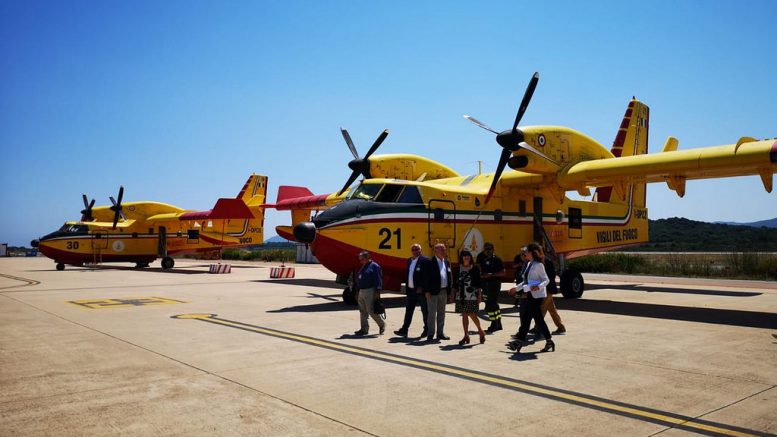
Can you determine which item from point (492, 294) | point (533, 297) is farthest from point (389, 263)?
point (533, 297)

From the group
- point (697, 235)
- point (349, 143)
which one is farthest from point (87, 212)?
point (697, 235)

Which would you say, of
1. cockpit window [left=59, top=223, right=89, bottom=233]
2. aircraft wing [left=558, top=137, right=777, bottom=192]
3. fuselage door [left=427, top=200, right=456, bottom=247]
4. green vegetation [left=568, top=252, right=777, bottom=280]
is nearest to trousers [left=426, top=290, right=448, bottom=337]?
fuselage door [left=427, top=200, right=456, bottom=247]

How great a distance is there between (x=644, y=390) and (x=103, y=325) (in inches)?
408

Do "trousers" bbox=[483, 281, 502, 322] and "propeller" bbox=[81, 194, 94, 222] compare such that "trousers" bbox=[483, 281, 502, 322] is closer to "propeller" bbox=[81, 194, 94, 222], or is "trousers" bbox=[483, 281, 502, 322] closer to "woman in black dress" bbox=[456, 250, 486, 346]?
"woman in black dress" bbox=[456, 250, 486, 346]

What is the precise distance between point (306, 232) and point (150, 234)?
88.5 ft

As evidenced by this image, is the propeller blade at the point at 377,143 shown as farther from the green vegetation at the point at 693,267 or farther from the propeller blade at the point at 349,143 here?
the green vegetation at the point at 693,267

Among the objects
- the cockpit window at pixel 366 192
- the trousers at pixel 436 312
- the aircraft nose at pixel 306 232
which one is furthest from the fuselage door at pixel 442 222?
the trousers at pixel 436 312

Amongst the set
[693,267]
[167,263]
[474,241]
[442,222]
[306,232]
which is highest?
[442,222]

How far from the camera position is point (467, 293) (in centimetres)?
966

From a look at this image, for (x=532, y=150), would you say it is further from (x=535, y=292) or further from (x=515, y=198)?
(x=535, y=292)

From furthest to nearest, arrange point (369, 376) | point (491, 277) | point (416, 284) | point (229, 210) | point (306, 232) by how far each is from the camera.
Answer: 1. point (229, 210)
2. point (306, 232)
3. point (491, 277)
4. point (416, 284)
5. point (369, 376)

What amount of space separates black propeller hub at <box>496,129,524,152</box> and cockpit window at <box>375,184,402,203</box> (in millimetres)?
3289

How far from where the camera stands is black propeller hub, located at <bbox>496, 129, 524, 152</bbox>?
16094 mm

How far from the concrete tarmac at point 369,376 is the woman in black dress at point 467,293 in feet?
1.54
